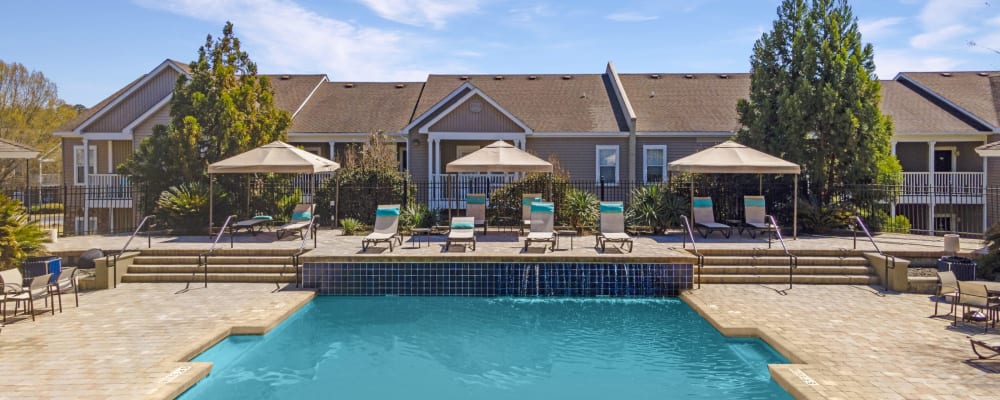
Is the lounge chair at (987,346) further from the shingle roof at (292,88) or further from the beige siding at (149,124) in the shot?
the beige siding at (149,124)

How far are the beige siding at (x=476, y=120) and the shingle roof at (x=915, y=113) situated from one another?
13502 millimetres

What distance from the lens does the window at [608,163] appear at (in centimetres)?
2369

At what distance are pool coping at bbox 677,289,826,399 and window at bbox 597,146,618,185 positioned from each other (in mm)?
13272

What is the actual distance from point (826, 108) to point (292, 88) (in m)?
21.4

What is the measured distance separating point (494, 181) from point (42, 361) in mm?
15424

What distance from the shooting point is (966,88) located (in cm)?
2623

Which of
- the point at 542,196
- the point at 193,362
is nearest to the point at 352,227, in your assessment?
the point at 542,196

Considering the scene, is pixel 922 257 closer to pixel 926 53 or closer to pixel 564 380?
pixel 926 53

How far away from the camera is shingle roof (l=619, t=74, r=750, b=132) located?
78.1 feet

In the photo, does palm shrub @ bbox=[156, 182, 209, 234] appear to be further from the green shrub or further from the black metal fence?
the green shrub

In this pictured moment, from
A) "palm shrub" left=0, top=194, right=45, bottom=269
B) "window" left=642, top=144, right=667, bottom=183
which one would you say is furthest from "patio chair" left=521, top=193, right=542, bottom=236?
"palm shrub" left=0, top=194, right=45, bottom=269

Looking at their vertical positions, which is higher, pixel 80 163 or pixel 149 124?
pixel 149 124

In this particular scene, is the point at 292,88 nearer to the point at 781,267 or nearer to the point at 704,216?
the point at 704,216

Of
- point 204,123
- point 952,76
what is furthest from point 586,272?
point 952,76
